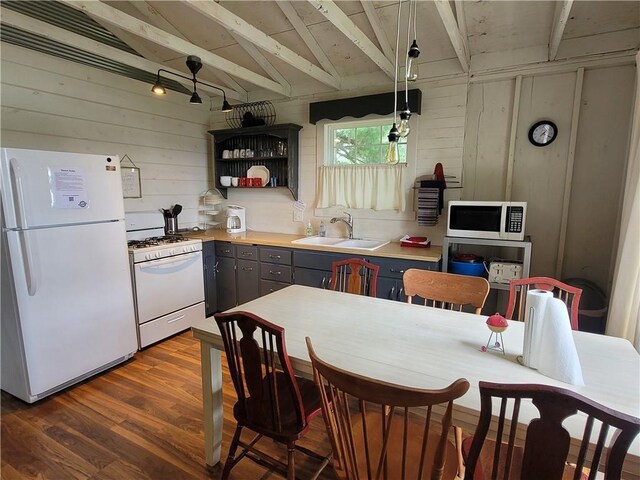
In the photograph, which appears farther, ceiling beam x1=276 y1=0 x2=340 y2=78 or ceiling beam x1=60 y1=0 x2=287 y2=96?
ceiling beam x1=276 y1=0 x2=340 y2=78

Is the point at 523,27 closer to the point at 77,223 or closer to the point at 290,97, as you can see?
the point at 290,97

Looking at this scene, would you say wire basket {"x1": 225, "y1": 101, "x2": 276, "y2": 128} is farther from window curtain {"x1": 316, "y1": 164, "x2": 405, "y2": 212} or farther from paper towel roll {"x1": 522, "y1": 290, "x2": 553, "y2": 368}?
paper towel roll {"x1": 522, "y1": 290, "x2": 553, "y2": 368}

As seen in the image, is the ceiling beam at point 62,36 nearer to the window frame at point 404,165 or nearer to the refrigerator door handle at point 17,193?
the refrigerator door handle at point 17,193

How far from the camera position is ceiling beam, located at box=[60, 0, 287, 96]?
6.56ft

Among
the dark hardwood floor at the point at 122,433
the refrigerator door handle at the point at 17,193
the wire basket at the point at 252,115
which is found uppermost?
the wire basket at the point at 252,115

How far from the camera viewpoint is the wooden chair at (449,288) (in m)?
1.86

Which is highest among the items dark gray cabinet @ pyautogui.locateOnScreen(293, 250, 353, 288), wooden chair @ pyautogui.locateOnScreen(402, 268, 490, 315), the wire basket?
the wire basket

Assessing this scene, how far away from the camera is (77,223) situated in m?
2.33

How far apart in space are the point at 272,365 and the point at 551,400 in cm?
87

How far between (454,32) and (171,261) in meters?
2.93

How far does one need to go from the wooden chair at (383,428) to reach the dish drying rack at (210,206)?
324 cm

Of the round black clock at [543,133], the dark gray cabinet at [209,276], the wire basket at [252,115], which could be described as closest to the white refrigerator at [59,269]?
the dark gray cabinet at [209,276]

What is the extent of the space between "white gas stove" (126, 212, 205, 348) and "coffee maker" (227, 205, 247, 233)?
68 centimetres

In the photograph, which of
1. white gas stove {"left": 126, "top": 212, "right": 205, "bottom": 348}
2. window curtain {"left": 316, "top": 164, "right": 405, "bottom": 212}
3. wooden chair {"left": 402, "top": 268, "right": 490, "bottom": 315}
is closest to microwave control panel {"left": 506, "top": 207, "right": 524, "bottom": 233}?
wooden chair {"left": 402, "top": 268, "right": 490, "bottom": 315}
